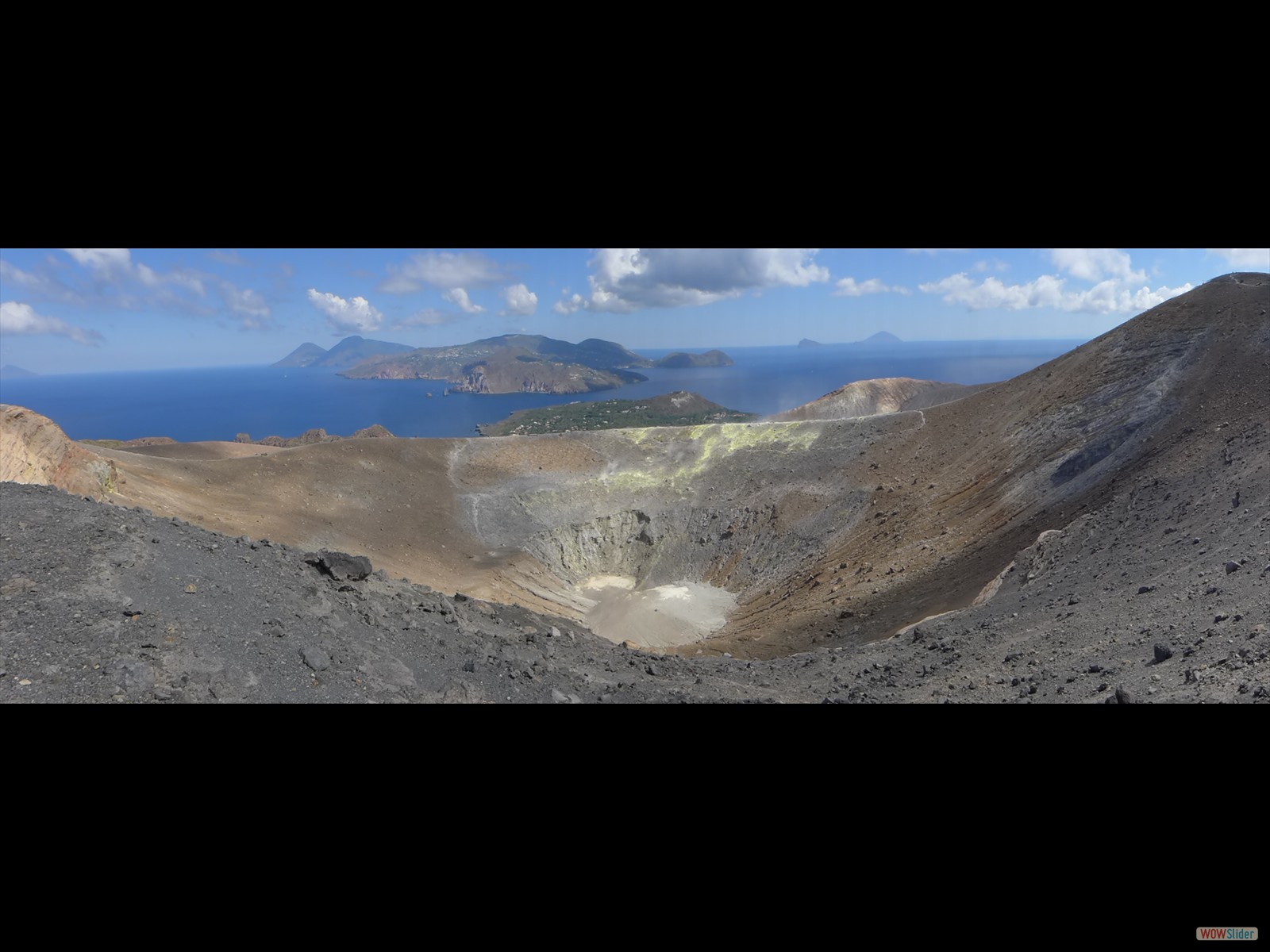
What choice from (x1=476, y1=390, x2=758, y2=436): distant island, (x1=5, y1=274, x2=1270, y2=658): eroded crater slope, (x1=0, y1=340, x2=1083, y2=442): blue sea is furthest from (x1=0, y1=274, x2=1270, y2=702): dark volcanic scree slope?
(x1=0, y1=340, x2=1083, y2=442): blue sea

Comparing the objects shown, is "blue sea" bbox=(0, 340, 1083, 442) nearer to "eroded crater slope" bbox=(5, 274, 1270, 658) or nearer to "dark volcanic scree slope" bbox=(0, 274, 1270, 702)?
"eroded crater slope" bbox=(5, 274, 1270, 658)

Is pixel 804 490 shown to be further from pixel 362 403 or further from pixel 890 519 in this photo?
pixel 362 403

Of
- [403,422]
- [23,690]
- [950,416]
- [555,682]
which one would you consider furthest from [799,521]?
[403,422]

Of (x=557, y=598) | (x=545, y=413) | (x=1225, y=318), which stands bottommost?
(x=557, y=598)

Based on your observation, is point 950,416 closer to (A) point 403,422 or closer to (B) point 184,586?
(B) point 184,586

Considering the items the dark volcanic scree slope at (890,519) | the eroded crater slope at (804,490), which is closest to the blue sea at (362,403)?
the eroded crater slope at (804,490)

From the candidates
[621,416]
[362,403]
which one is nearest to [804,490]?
[621,416]
